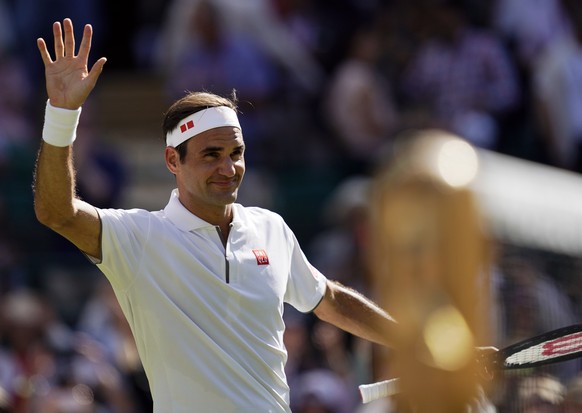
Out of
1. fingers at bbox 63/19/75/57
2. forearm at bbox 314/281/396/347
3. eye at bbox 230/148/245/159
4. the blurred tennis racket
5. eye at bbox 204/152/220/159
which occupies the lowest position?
the blurred tennis racket

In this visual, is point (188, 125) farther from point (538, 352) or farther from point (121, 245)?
point (538, 352)

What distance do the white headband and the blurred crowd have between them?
11.1 ft

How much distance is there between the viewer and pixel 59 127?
467 cm

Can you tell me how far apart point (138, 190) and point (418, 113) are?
9.15 ft

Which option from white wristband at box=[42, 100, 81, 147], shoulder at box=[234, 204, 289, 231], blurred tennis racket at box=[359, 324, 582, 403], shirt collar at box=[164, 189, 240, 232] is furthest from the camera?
shoulder at box=[234, 204, 289, 231]

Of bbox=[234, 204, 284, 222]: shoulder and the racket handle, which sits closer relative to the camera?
the racket handle

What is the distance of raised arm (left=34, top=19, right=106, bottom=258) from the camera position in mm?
4621

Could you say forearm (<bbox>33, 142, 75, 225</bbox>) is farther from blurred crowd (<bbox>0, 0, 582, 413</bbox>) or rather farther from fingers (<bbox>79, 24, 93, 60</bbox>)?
blurred crowd (<bbox>0, 0, 582, 413</bbox>)

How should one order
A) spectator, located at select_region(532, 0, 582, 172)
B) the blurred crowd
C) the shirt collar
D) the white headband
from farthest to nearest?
spectator, located at select_region(532, 0, 582, 172) < the blurred crowd < the white headband < the shirt collar

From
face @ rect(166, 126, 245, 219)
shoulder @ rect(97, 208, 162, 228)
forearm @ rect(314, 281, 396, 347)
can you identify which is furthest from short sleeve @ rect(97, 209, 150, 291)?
forearm @ rect(314, 281, 396, 347)

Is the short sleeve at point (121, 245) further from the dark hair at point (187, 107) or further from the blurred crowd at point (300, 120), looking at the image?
the blurred crowd at point (300, 120)

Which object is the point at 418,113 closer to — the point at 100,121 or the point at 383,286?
the point at 100,121

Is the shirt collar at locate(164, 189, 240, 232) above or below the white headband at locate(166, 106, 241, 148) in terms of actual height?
below

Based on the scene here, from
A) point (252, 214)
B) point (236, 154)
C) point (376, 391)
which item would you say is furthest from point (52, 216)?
point (376, 391)
